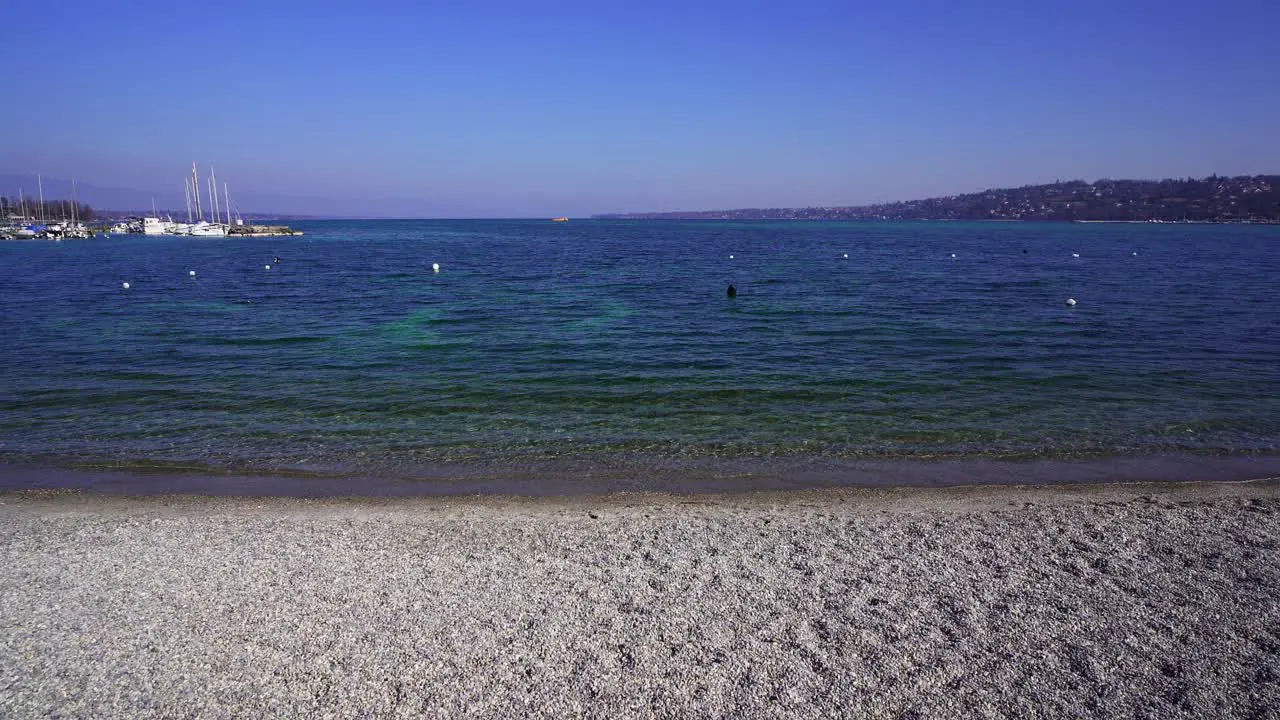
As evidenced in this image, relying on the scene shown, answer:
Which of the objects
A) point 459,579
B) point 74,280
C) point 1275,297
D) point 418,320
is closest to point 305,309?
point 418,320

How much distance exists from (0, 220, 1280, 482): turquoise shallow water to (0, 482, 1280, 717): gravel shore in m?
2.75

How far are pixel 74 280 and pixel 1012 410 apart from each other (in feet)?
164

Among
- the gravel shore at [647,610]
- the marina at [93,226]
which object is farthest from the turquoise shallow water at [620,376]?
the marina at [93,226]

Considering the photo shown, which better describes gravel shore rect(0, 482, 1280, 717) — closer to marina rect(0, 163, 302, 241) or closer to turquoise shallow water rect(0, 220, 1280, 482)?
turquoise shallow water rect(0, 220, 1280, 482)

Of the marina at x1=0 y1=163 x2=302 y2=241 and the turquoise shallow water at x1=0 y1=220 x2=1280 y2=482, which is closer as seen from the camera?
the turquoise shallow water at x1=0 y1=220 x2=1280 y2=482

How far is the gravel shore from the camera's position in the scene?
210 inches

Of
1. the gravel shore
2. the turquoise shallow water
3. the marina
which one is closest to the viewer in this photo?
the gravel shore

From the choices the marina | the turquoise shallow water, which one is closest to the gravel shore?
the turquoise shallow water

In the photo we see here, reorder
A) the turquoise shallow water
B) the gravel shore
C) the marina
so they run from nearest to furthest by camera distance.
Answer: the gravel shore < the turquoise shallow water < the marina

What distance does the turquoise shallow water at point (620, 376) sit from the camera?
40.0 feet

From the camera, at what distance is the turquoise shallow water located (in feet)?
40.0

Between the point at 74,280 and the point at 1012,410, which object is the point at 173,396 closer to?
the point at 1012,410

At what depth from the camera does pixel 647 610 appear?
650 cm

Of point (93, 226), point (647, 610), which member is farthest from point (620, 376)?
point (93, 226)
